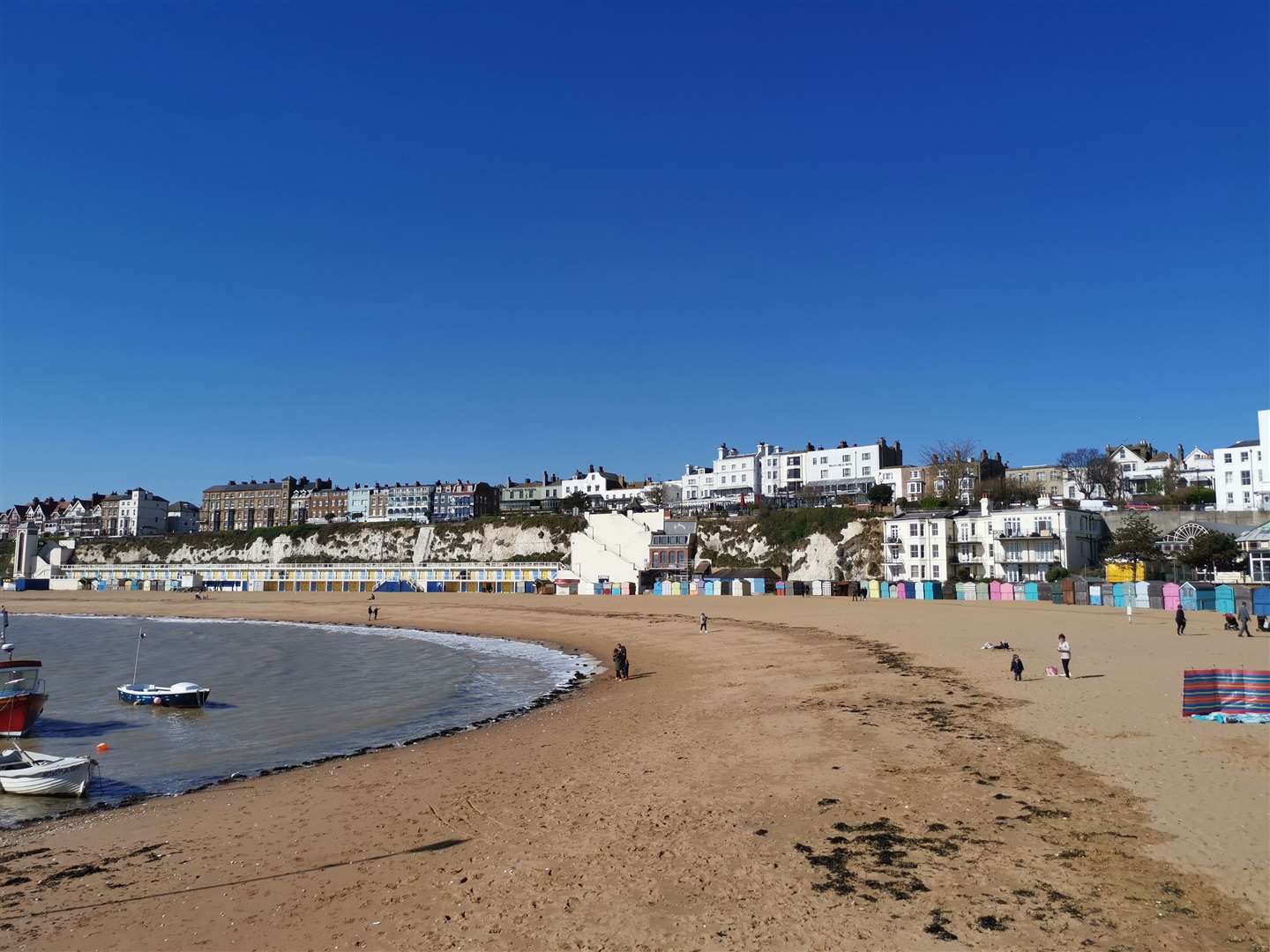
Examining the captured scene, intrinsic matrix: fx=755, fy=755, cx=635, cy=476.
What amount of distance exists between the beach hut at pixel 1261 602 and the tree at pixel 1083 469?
6703cm

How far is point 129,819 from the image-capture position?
14.9m

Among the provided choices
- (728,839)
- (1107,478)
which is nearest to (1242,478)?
(1107,478)

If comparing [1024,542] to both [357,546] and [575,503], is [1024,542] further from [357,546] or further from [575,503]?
[357,546]

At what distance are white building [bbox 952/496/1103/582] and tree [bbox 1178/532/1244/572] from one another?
928 cm

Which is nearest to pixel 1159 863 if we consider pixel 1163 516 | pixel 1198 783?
pixel 1198 783

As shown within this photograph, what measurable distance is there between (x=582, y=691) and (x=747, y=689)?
672 centimetres

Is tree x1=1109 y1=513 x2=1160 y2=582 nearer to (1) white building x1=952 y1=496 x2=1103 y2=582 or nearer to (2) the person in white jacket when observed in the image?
(1) white building x1=952 y1=496 x2=1103 y2=582

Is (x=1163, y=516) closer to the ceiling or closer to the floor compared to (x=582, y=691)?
closer to the ceiling

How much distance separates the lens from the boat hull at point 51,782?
661 inches

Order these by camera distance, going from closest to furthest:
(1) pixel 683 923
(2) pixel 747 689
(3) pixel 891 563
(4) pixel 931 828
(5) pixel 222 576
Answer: (1) pixel 683 923, (4) pixel 931 828, (2) pixel 747 689, (3) pixel 891 563, (5) pixel 222 576

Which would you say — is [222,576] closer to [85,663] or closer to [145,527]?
[145,527]

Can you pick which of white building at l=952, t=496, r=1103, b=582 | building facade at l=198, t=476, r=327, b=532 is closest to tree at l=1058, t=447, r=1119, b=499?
white building at l=952, t=496, r=1103, b=582

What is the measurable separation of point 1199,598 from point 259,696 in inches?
2112

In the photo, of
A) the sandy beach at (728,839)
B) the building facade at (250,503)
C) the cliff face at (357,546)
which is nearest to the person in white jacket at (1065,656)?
the sandy beach at (728,839)
